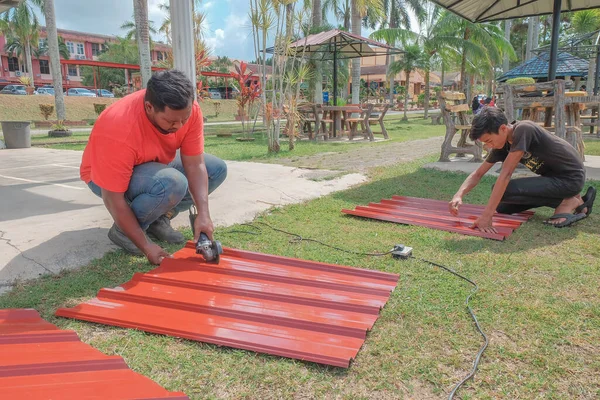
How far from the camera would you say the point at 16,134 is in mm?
9938

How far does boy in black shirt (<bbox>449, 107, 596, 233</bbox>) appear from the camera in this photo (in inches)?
133

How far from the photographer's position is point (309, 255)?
309 centimetres

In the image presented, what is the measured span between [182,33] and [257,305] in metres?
3.21

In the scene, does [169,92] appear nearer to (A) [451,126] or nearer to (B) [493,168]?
(B) [493,168]

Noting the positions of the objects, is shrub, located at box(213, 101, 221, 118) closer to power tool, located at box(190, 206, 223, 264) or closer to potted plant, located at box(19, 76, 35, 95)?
potted plant, located at box(19, 76, 35, 95)

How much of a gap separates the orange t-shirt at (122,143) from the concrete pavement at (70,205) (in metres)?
0.66

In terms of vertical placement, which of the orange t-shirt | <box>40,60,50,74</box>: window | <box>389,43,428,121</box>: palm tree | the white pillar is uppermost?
<box>40,60,50,74</box>: window

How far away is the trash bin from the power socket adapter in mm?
9730

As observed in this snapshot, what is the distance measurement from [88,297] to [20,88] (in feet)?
115

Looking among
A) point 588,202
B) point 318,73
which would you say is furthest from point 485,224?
point 318,73

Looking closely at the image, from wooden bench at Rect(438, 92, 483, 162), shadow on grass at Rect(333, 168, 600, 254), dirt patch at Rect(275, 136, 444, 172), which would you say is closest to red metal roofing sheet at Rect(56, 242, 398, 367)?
shadow on grass at Rect(333, 168, 600, 254)

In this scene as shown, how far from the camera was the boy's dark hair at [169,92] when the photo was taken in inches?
90.6

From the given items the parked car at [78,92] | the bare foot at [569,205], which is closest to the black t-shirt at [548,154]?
the bare foot at [569,205]

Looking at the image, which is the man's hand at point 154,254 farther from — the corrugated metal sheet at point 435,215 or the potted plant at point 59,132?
the potted plant at point 59,132
